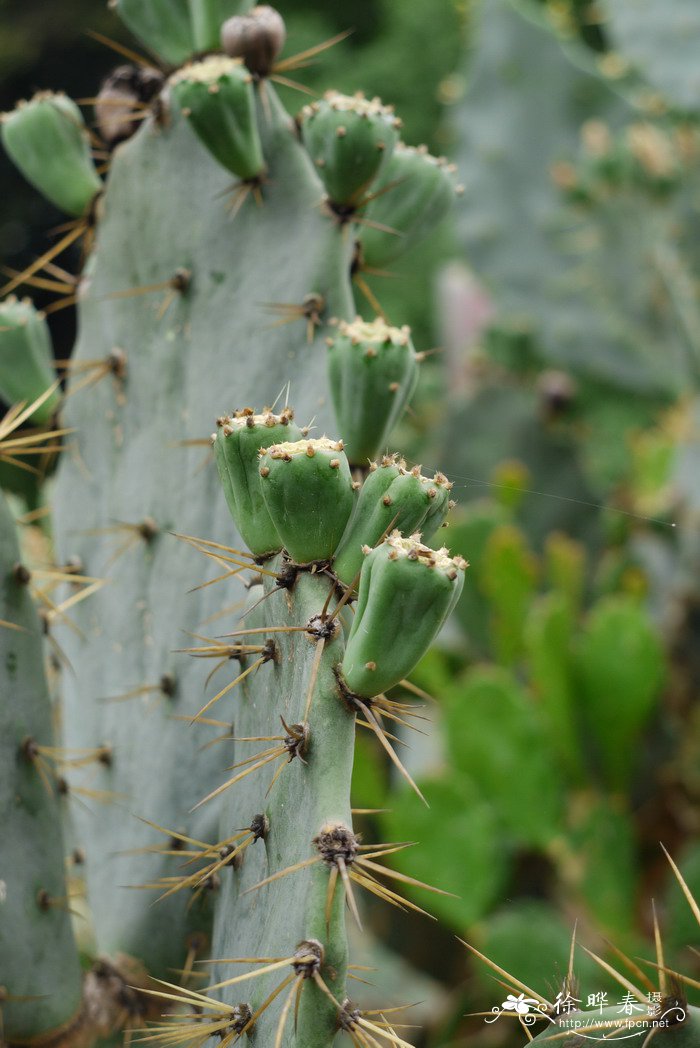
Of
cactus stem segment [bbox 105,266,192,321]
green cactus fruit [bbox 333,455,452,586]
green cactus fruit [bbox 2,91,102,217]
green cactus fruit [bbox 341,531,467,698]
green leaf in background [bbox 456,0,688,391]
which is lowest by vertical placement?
green cactus fruit [bbox 341,531,467,698]

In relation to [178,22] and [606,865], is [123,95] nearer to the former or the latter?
[178,22]

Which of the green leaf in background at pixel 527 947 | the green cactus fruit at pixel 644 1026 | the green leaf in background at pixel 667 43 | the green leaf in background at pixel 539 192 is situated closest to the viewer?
the green cactus fruit at pixel 644 1026

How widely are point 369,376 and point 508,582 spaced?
5.28 feet

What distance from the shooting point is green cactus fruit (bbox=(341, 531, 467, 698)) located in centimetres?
54

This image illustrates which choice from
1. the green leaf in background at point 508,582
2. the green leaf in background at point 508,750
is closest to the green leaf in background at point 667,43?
the green leaf in background at point 508,582

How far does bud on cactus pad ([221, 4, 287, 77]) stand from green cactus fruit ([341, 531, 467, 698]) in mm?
526

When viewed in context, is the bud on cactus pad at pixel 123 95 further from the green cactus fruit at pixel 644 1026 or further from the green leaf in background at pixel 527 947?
the green leaf in background at pixel 527 947

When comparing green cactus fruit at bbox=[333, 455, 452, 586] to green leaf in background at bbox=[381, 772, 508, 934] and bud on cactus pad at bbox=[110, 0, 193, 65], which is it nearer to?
bud on cactus pad at bbox=[110, 0, 193, 65]

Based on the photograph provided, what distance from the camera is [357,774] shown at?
2.15 meters

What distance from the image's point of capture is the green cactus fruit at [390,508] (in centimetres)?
60

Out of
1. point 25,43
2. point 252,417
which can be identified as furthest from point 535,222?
point 25,43

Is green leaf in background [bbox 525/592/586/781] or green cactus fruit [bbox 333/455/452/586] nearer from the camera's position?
green cactus fruit [bbox 333/455/452/586]

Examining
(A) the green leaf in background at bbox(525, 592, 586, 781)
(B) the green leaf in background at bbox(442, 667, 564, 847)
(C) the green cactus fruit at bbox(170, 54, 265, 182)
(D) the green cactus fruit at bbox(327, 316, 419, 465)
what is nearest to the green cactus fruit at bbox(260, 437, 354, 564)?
(D) the green cactus fruit at bbox(327, 316, 419, 465)

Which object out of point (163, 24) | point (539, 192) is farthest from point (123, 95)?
point (539, 192)
